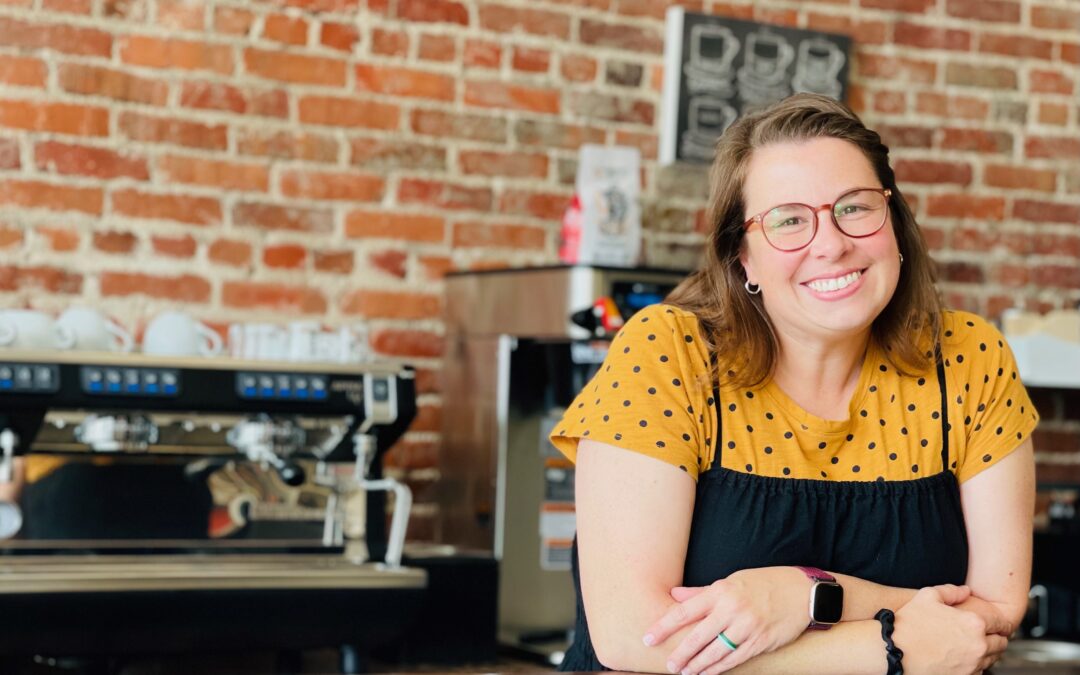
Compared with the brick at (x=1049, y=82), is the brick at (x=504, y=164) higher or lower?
lower

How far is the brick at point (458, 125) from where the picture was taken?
3.01 metres

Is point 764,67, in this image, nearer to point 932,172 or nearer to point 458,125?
point 932,172

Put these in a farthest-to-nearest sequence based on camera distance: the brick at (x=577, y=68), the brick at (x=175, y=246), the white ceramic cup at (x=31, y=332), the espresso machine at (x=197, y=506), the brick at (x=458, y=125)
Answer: the brick at (x=577, y=68) < the brick at (x=458, y=125) < the brick at (x=175, y=246) < the white ceramic cup at (x=31, y=332) < the espresso machine at (x=197, y=506)

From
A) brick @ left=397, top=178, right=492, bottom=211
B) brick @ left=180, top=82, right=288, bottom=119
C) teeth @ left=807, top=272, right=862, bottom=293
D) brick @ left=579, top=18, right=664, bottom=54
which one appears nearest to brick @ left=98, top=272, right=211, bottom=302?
brick @ left=180, top=82, right=288, bottom=119

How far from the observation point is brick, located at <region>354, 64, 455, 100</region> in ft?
9.74

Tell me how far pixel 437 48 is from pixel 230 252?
0.60 meters

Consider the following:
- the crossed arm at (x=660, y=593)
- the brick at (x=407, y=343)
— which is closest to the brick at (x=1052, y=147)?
the brick at (x=407, y=343)

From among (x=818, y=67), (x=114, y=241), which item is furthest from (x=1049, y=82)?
(x=114, y=241)

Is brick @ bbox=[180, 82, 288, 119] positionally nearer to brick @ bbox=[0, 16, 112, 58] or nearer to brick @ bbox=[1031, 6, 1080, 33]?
brick @ bbox=[0, 16, 112, 58]

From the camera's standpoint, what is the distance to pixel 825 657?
1571 mm

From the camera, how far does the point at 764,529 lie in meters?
1.68

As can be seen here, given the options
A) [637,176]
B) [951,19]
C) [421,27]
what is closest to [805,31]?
[951,19]

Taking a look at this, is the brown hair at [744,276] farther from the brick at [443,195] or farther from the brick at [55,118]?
the brick at [55,118]

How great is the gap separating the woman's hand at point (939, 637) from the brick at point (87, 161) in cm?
175
